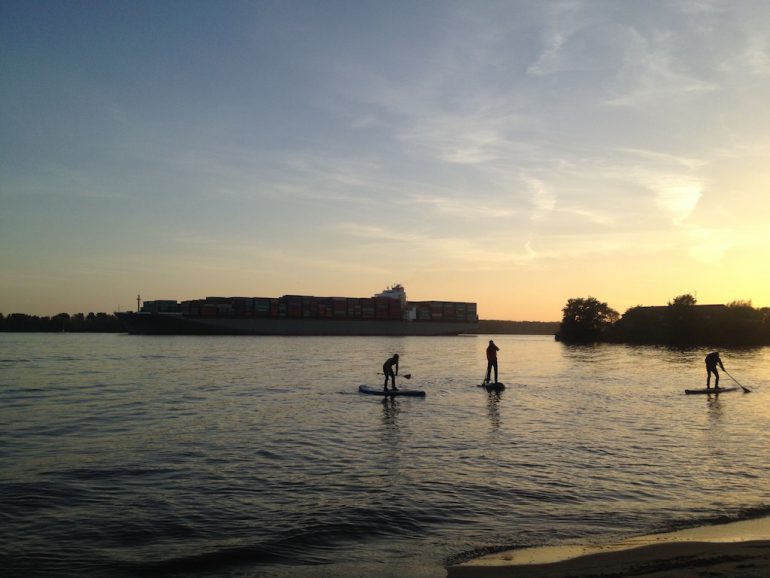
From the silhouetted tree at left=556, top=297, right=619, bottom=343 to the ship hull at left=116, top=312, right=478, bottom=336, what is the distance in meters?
53.4

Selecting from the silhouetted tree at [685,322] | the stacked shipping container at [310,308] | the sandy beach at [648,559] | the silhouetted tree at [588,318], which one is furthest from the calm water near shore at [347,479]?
the stacked shipping container at [310,308]

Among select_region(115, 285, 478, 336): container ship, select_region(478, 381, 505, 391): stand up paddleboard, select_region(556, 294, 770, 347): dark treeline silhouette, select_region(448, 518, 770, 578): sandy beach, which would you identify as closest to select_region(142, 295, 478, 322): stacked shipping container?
select_region(115, 285, 478, 336): container ship

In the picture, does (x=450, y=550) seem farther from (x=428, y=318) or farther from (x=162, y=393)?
(x=428, y=318)

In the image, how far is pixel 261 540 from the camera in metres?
8.38

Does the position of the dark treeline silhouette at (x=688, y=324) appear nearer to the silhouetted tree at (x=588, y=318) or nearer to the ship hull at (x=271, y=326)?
the silhouetted tree at (x=588, y=318)

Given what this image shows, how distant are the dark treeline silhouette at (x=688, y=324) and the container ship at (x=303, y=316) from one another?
197ft

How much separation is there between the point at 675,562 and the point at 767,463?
26.8 ft

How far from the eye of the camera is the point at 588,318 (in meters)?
124

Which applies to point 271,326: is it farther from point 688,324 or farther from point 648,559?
point 648,559

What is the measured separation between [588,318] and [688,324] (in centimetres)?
2336

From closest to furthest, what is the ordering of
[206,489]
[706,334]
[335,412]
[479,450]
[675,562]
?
1. [675,562]
2. [206,489]
3. [479,450]
4. [335,412]
5. [706,334]

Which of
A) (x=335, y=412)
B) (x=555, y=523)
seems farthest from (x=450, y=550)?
(x=335, y=412)

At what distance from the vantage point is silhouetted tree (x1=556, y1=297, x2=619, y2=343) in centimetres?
12381

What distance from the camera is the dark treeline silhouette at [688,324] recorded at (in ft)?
330
